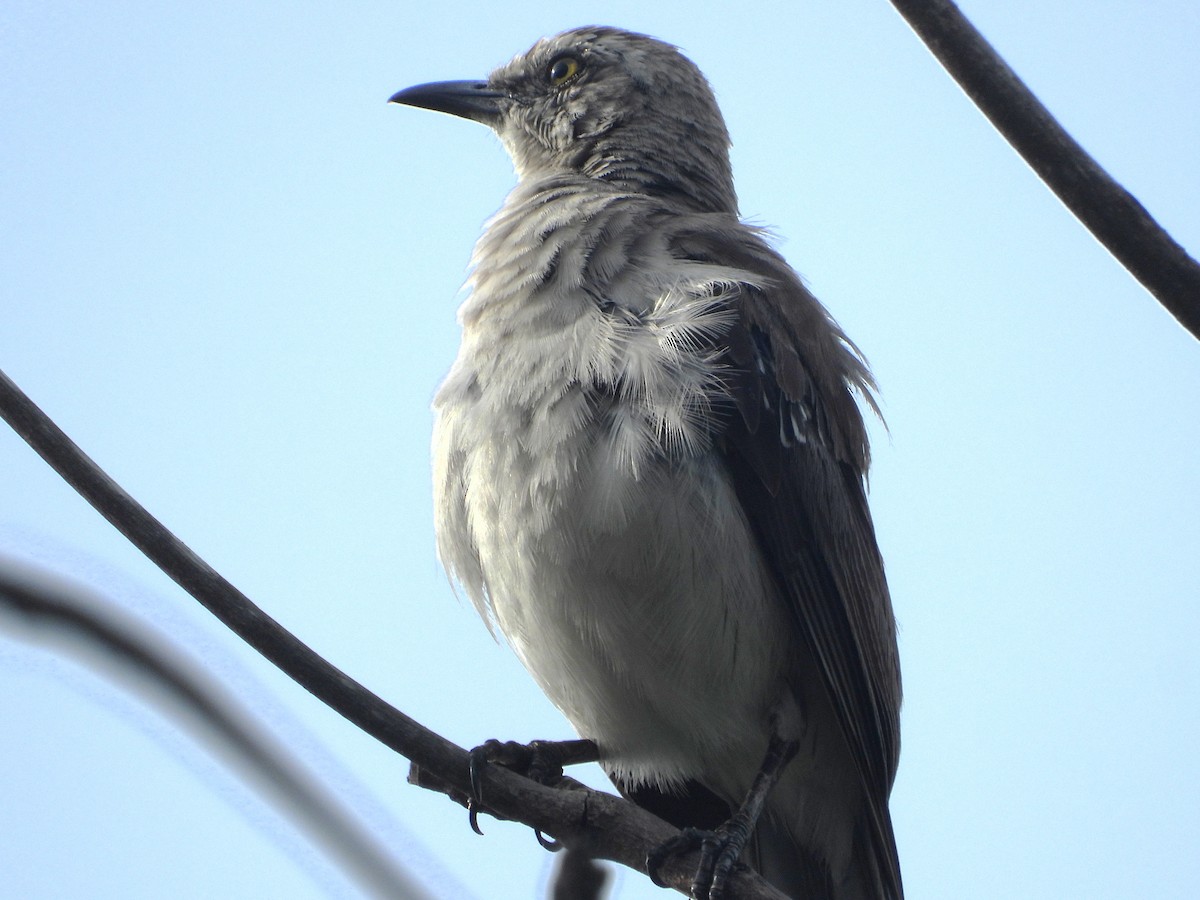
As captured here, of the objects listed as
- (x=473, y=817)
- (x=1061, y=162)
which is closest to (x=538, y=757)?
(x=473, y=817)

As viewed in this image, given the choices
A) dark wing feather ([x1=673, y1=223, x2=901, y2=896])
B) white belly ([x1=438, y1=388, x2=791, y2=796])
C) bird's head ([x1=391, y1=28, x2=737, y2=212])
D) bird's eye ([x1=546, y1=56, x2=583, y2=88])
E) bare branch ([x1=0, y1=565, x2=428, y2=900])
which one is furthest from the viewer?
bird's eye ([x1=546, y1=56, x2=583, y2=88])

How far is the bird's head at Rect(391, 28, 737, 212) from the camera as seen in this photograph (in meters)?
5.61

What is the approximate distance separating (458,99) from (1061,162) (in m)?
4.35

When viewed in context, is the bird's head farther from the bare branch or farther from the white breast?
the bare branch

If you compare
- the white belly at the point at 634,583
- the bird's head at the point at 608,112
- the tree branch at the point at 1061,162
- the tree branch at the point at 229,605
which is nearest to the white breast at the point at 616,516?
the white belly at the point at 634,583

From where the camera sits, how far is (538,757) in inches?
169

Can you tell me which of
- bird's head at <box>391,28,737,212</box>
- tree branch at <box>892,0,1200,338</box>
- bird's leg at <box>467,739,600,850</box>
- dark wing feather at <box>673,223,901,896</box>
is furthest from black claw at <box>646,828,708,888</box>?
bird's head at <box>391,28,737,212</box>

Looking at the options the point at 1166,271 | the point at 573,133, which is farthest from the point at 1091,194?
the point at 573,133

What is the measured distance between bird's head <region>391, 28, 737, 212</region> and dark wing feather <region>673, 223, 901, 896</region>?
0.80 meters

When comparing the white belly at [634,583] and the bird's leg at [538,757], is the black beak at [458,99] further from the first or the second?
the bird's leg at [538,757]

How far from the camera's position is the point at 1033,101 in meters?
2.50

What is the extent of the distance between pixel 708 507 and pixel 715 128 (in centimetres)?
274

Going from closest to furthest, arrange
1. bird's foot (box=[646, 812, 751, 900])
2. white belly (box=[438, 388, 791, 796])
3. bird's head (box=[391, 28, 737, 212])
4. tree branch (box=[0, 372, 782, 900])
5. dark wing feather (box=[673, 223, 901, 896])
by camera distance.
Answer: tree branch (box=[0, 372, 782, 900]) → bird's foot (box=[646, 812, 751, 900]) → white belly (box=[438, 388, 791, 796]) → dark wing feather (box=[673, 223, 901, 896]) → bird's head (box=[391, 28, 737, 212])

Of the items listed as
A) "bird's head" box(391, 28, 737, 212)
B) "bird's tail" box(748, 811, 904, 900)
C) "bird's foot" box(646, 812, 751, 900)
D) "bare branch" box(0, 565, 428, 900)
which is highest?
"bird's head" box(391, 28, 737, 212)
